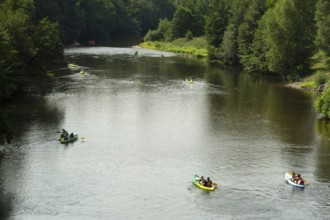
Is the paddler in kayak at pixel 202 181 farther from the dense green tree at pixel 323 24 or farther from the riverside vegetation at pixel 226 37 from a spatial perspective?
the dense green tree at pixel 323 24

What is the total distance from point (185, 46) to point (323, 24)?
222 ft

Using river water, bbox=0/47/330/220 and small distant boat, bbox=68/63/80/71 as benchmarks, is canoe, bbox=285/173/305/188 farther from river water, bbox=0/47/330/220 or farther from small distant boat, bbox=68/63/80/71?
small distant boat, bbox=68/63/80/71

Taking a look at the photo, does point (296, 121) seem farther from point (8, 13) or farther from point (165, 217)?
point (8, 13)

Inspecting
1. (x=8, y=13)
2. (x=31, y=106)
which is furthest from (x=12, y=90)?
(x=8, y=13)

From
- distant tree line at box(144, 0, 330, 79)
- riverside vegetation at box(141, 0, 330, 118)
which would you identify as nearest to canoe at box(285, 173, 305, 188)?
riverside vegetation at box(141, 0, 330, 118)

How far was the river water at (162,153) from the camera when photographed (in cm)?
4506

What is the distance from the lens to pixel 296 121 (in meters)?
72.1

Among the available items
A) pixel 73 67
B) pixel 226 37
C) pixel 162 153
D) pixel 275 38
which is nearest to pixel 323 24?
pixel 275 38

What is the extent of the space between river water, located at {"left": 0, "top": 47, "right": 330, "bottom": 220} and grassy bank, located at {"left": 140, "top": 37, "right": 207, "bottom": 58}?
52.8 m

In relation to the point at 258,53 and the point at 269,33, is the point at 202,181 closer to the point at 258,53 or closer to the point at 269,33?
the point at 269,33

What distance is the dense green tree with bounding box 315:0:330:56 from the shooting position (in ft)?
316

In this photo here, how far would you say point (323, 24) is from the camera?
96.5 meters

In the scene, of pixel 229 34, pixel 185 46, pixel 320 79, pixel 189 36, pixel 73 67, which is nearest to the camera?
pixel 320 79

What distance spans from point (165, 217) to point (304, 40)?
221 ft
